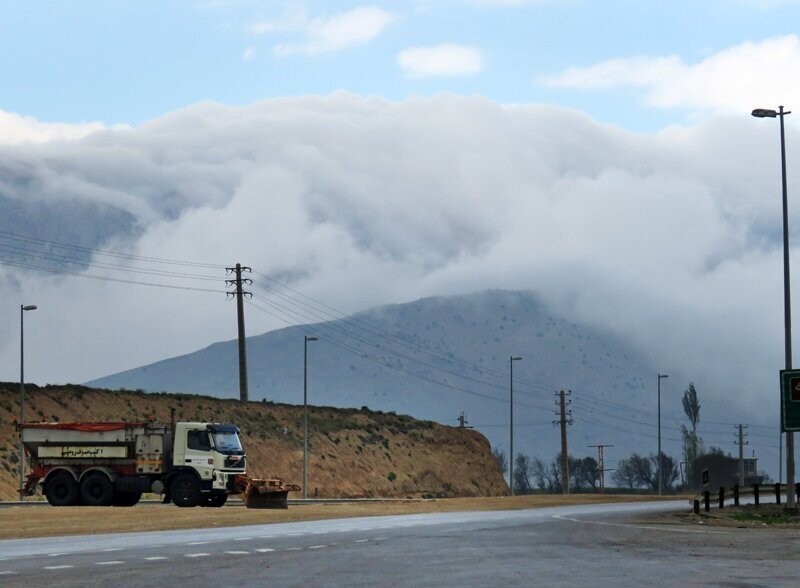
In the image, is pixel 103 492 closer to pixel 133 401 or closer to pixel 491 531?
pixel 491 531

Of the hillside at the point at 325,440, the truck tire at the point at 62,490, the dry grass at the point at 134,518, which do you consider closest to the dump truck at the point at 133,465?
the truck tire at the point at 62,490

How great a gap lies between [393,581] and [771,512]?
106 feet

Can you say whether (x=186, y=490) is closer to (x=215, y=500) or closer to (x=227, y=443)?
(x=215, y=500)

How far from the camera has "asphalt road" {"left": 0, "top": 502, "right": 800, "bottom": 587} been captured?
20.3 meters

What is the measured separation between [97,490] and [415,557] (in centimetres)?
3428

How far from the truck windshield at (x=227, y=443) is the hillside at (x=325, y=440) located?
2900 cm

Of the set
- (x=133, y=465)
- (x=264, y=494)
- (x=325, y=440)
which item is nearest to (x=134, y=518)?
(x=264, y=494)

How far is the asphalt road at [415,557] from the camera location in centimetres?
2031

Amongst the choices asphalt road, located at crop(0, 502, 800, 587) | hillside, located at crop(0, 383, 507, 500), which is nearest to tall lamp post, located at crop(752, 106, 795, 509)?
asphalt road, located at crop(0, 502, 800, 587)

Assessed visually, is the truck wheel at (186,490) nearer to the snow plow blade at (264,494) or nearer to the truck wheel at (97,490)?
the snow plow blade at (264,494)

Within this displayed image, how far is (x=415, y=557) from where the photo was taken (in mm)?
25266

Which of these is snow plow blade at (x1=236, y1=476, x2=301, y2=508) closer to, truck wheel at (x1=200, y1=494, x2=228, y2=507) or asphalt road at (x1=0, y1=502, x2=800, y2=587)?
truck wheel at (x1=200, y1=494, x2=228, y2=507)

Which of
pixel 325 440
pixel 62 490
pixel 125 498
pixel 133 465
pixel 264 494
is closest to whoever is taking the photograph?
pixel 264 494

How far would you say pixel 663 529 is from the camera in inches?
1496
